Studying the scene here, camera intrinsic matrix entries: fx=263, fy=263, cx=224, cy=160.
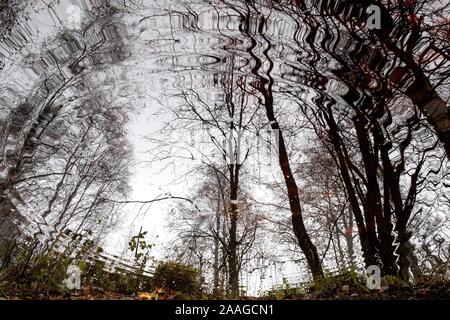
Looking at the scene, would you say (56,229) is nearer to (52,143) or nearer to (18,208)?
(18,208)

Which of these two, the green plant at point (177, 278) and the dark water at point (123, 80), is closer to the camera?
the green plant at point (177, 278)

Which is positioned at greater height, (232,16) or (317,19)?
(232,16)

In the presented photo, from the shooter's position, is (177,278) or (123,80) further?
(123,80)

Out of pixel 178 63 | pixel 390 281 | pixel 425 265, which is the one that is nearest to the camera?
pixel 390 281

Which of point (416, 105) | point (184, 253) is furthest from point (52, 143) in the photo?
point (416, 105)

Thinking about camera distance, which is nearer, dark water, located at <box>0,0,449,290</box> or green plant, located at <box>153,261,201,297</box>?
green plant, located at <box>153,261,201,297</box>

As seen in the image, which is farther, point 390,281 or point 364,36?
point 364,36

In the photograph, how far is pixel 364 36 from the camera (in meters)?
3.41

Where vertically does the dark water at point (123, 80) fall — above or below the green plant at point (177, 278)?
above

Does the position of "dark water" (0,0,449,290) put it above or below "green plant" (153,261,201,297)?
above

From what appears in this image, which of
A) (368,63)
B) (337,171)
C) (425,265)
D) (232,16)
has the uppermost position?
(232,16)

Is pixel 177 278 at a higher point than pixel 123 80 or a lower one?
lower

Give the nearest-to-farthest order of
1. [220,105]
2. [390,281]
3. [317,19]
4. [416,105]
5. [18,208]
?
[390,281] → [416,105] → [18,208] → [317,19] → [220,105]

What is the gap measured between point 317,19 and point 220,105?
6.94ft
